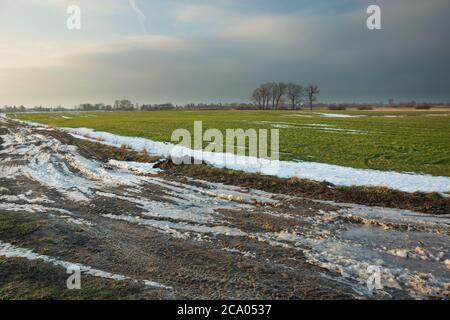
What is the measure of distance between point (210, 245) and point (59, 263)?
2818 mm

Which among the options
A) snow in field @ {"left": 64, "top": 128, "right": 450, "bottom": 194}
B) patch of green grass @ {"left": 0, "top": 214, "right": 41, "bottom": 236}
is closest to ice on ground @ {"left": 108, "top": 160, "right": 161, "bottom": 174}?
snow in field @ {"left": 64, "top": 128, "right": 450, "bottom": 194}

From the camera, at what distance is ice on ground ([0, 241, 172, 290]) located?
203 inches

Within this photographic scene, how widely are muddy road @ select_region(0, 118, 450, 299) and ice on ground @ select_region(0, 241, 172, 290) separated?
17mm

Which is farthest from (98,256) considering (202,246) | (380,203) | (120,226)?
(380,203)

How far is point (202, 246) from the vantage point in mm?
6520

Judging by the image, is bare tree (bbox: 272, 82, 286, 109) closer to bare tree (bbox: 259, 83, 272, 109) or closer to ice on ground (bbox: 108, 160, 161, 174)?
bare tree (bbox: 259, 83, 272, 109)

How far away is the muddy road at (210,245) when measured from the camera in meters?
5.02

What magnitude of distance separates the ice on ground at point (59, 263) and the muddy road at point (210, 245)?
2 centimetres

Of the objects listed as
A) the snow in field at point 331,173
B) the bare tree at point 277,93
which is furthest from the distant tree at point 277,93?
the snow in field at point 331,173
